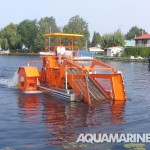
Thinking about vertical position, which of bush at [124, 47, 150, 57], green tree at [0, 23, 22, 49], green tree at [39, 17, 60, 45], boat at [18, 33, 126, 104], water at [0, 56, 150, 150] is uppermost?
green tree at [39, 17, 60, 45]

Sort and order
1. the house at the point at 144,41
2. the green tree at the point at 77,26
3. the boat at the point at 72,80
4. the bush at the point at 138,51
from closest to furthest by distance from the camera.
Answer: the boat at the point at 72,80 → the bush at the point at 138,51 → the house at the point at 144,41 → the green tree at the point at 77,26

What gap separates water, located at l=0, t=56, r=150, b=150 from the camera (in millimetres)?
9906

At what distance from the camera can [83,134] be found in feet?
35.5

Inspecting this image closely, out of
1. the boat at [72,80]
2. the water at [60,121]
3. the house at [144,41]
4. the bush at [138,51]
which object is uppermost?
the house at [144,41]

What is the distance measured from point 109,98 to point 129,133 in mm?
6208

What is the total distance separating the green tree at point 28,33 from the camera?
429 feet

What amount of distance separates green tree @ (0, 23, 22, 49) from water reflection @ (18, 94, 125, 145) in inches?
4386

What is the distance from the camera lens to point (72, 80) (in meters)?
17.0

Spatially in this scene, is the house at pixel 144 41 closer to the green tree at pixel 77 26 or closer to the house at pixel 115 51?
the house at pixel 115 51

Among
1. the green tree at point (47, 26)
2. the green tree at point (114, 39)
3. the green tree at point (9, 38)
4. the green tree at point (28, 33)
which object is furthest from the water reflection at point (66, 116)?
the green tree at point (28, 33)

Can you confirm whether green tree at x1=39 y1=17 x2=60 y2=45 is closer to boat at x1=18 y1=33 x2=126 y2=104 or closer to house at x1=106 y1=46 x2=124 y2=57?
house at x1=106 y1=46 x2=124 y2=57

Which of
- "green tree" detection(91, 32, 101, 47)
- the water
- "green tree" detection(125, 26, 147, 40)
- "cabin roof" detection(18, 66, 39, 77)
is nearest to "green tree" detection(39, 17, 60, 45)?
"green tree" detection(91, 32, 101, 47)

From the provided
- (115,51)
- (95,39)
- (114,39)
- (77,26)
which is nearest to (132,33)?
(95,39)

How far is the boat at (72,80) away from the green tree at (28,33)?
11073 cm
